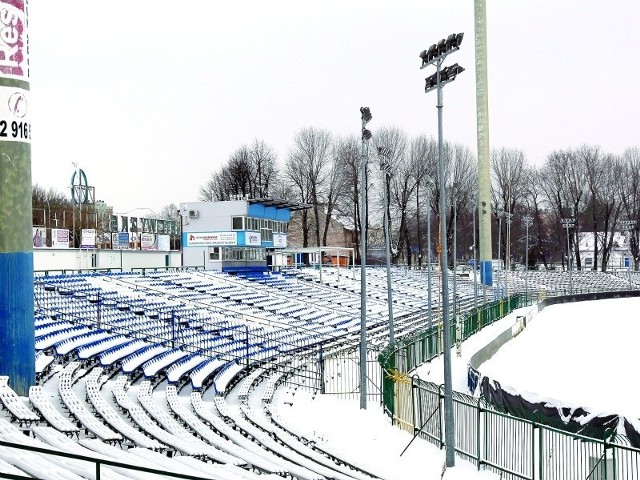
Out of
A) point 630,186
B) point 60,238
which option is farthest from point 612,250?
point 60,238

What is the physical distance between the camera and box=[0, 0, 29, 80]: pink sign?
17.7 meters

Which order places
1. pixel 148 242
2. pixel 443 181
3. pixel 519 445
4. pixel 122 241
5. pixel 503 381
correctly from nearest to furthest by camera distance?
1. pixel 519 445
2. pixel 443 181
3. pixel 503 381
4. pixel 122 241
5. pixel 148 242

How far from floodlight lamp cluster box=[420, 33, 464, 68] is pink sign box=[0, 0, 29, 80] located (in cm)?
933

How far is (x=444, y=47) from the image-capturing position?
57.0 feet

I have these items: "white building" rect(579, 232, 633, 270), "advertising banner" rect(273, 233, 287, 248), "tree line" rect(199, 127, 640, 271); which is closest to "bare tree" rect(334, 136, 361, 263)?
"tree line" rect(199, 127, 640, 271)

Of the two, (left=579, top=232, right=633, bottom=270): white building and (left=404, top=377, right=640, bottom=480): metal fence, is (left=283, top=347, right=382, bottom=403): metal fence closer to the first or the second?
(left=404, top=377, right=640, bottom=480): metal fence

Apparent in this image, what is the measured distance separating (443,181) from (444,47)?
313 cm

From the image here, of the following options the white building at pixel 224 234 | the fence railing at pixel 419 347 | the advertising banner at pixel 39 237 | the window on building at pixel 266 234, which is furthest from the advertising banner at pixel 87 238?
the fence railing at pixel 419 347

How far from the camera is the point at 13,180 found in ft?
59.4

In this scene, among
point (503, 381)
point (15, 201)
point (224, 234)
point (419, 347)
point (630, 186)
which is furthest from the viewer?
point (630, 186)

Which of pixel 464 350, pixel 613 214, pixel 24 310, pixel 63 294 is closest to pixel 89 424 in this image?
pixel 24 310

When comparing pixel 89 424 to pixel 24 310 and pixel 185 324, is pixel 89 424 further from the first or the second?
pixel 185 324

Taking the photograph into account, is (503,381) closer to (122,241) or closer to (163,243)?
(122,241)

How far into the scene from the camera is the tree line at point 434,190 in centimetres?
8262
